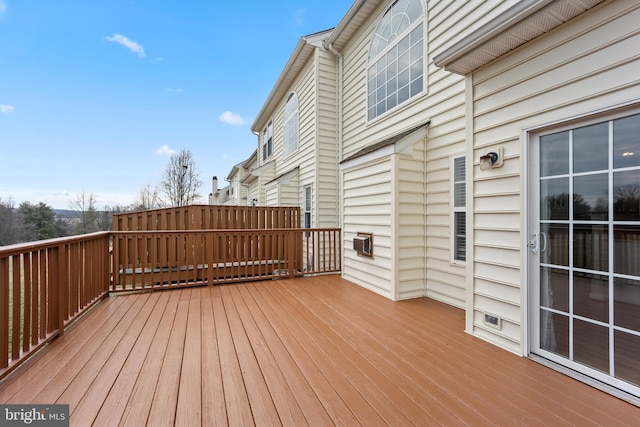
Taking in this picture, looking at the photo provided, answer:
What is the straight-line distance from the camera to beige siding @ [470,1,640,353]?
1854mm

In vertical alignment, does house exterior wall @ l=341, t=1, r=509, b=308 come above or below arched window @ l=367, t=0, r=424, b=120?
below

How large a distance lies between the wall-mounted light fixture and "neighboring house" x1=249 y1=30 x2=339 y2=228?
4.21 meters

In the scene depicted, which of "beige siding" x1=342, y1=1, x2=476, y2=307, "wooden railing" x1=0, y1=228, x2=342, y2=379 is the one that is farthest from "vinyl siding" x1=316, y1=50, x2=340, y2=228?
"beige siding" x1=342, y1=1, x2=476, y2=307

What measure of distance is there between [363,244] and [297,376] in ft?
9.14

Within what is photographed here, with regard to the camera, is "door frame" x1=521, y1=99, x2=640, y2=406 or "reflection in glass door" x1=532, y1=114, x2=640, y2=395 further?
"door frame" x1=521, y1=99, x2=640, y2=406

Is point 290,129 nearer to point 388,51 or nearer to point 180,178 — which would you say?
point 388,51

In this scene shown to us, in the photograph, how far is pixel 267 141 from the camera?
11359 mm

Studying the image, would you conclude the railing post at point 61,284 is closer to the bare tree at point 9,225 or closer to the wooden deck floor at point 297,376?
the wooden deck floor at point 297,376

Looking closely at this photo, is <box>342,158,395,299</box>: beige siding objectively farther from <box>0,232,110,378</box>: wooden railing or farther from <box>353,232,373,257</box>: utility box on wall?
<box>0,232,110,378</box>: wooden railing

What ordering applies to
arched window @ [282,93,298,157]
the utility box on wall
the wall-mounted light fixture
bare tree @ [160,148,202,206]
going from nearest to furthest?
1. the wall-mounted light fixture
2. the utility box on wall
3. arched window @ [282,93,298,157]
4. bare tree @ [160,148,202,206]

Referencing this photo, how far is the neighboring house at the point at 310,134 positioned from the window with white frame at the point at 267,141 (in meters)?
1.84

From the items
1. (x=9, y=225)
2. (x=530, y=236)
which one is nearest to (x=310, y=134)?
(x=530, y=236)

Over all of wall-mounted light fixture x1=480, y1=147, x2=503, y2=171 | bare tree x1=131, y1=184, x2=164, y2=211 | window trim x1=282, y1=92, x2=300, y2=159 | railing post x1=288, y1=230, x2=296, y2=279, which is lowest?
railing post x1=288, y1=230, x2=296, y2=279

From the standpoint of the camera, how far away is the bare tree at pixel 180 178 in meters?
17.0
